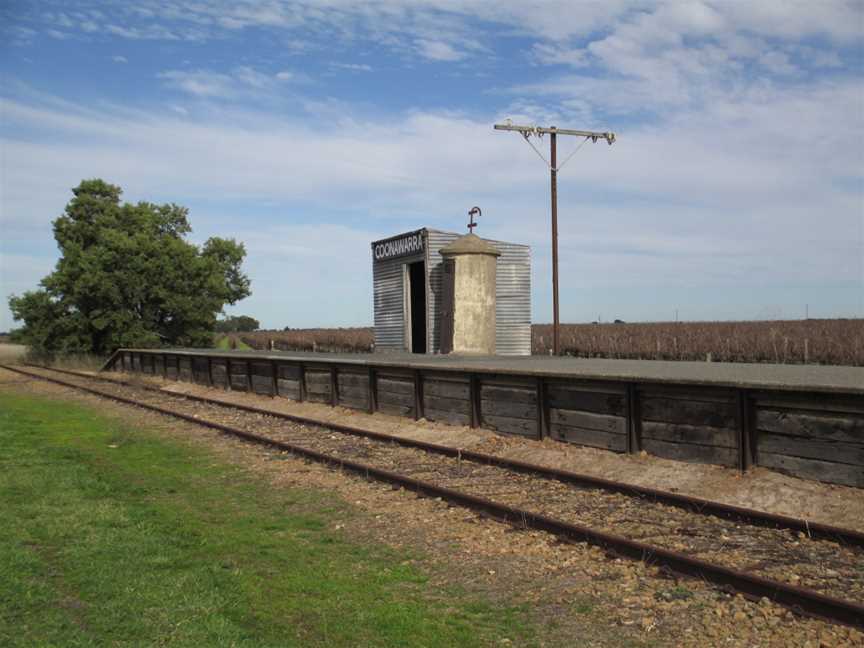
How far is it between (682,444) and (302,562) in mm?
5448

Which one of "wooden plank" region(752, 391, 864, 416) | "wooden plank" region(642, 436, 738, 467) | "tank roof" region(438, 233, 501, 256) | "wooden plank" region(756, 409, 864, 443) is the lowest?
"wooden plank" region(642, 436, 738, 467)

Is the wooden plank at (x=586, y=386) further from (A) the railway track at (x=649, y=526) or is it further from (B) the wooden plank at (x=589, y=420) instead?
(A) the railway track at (x=649, y=526)

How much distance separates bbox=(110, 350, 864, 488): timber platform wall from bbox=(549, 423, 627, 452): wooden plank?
0.01 meters

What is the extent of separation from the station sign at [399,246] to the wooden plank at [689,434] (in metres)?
15.6

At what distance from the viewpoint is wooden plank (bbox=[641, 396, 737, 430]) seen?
9.34 meters

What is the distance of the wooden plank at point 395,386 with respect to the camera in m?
15.5

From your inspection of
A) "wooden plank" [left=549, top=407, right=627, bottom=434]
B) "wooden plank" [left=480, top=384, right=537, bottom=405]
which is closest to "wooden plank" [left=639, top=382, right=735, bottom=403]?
"wooden plank" [left=549, top=407, right=627, bottom=434]

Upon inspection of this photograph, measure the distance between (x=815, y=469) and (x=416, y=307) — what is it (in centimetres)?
2004

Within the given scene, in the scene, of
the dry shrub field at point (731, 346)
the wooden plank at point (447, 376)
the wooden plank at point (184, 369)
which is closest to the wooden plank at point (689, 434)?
the wooden plank at point (447, 376)

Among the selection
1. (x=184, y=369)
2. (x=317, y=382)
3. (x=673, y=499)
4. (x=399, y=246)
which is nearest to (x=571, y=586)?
(x=673, y=499)

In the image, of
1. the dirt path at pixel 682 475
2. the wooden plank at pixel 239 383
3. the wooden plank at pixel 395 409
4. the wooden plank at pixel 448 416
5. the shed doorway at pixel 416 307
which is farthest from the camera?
the shed doorway at pixel 416 307

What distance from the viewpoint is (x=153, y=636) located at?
489 cm

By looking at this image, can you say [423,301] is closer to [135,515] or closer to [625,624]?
[135,515]

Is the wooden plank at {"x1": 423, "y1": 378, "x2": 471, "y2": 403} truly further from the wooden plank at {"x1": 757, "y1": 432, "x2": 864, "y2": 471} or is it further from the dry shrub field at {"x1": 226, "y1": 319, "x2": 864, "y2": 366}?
the dry shrub field at {"x1": 226, "y1": 319, "x2": 864, "y2": 366}
